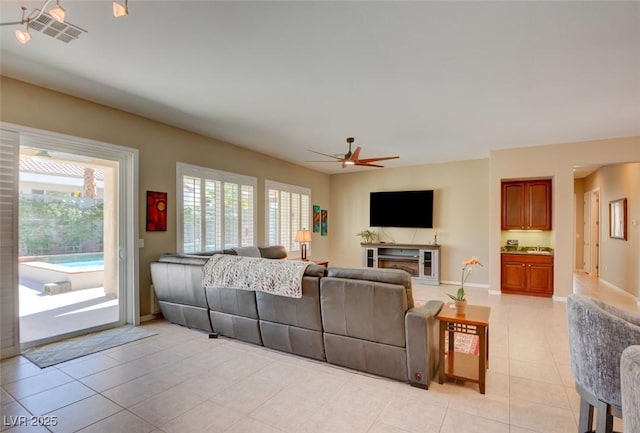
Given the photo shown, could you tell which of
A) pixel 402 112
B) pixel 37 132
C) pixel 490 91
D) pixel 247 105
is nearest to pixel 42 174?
pixel 37 132

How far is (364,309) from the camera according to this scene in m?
2.80

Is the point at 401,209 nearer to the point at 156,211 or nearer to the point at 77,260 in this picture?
the point at 156,211

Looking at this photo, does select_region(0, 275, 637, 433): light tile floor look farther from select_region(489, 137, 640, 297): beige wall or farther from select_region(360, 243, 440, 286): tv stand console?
select_region(360, 243, 440, 286): tv stand console

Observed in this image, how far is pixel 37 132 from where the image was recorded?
3461 mm

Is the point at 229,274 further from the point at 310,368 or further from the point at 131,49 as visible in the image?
the point at 131,49

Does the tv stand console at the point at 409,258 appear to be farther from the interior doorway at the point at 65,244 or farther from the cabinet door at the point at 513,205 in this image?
the interior doorway at the point at 65,244

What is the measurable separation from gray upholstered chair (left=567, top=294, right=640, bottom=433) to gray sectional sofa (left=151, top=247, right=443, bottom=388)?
3.34ft

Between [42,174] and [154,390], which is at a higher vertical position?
[42,174]

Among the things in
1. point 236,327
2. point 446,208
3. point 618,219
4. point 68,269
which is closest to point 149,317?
point 68,269

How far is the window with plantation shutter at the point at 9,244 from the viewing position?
10.7 ft

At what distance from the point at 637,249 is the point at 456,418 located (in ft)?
18.9

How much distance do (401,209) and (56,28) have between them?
23.5ft

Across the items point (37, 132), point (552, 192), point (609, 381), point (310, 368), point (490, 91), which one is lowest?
point (310, 368)

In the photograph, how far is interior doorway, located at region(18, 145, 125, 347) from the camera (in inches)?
143
